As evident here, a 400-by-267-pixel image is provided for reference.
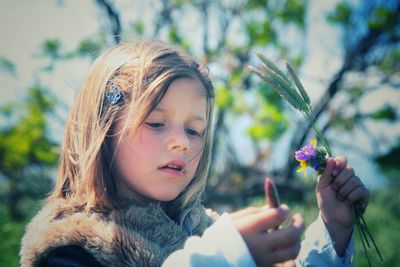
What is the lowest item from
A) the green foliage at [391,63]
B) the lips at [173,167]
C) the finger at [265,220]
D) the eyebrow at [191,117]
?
the lips at [173,167]

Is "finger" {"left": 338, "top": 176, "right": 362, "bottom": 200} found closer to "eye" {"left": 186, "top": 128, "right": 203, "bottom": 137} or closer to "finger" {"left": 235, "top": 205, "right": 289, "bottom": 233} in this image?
"finger" {"left": 235, "top": 205, "right": 289, "bottom": 233}

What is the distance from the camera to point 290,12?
6.00 meters

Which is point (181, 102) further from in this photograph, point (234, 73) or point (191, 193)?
point (234, 73)

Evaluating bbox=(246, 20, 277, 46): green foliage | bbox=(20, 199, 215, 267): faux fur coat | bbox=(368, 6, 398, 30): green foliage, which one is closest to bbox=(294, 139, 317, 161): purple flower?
bbox=(20, 199, 215, 267): faux fur coat

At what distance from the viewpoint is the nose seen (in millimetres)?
1238

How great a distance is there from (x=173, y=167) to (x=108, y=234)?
325mm

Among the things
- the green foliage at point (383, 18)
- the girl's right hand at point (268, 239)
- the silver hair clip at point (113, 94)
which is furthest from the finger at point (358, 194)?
the green foliage at point (383, 18)

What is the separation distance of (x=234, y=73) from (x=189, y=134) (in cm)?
481

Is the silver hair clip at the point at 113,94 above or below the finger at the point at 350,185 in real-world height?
above

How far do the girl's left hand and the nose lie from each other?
46 centimetres

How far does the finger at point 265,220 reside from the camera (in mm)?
730

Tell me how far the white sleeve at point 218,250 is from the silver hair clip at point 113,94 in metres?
0.79

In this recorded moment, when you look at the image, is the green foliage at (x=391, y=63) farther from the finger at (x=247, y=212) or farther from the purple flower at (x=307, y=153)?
the finger at (x=247, y=212)

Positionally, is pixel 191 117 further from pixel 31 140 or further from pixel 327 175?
pixel 31 140
